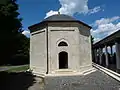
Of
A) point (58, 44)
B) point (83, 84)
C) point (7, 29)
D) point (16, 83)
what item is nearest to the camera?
point (83, 84)

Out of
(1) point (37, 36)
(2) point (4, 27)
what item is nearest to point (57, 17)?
(1) point (37, 36)

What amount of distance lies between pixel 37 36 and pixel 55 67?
4846 millimetres

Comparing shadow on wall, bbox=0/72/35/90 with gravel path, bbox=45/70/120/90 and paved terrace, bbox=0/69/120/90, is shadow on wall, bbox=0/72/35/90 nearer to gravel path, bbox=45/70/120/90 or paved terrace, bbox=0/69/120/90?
paved terrace, bbox=0/69/120/90

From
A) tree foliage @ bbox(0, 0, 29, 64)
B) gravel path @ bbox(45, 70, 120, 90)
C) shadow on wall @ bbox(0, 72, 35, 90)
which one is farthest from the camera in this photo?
tree foliage @ bbox(0, 0, 29, 64)

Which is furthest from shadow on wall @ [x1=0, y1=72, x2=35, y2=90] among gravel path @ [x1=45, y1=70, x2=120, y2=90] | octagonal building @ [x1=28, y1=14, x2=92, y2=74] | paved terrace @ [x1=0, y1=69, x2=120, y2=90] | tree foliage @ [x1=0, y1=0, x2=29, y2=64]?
octagonal building @ [x1=28, y1=14, x2=92, y2=74]

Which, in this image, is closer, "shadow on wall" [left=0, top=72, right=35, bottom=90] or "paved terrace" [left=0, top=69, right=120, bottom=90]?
"paved terrace" [left=0, top=69, right=120, bottom=90]

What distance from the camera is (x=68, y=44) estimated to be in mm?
22547

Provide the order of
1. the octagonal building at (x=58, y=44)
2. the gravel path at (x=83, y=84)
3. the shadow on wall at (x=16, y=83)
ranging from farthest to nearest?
1. the octagonal building at (x=58, y=44)
2. the shadow on wall at (x=16, y=83)
3. the gravel path at (x=83, y=84)

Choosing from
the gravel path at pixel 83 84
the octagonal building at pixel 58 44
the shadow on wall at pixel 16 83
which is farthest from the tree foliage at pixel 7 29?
the gravel path at pixel 83 84

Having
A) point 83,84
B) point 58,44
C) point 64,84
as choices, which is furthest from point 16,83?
point 58,44

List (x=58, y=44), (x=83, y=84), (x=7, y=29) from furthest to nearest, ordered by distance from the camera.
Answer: (x=58, y=44) → (x=7, y=29) → (x=83, y=84)

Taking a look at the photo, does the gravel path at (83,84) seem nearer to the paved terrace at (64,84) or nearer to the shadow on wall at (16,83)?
the paved terrace at (64,84)

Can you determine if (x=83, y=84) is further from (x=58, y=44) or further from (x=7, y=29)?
(x=7, y=29)

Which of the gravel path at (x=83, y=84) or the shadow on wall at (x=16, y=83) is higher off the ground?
the gravel path at (x=83, y=84)
